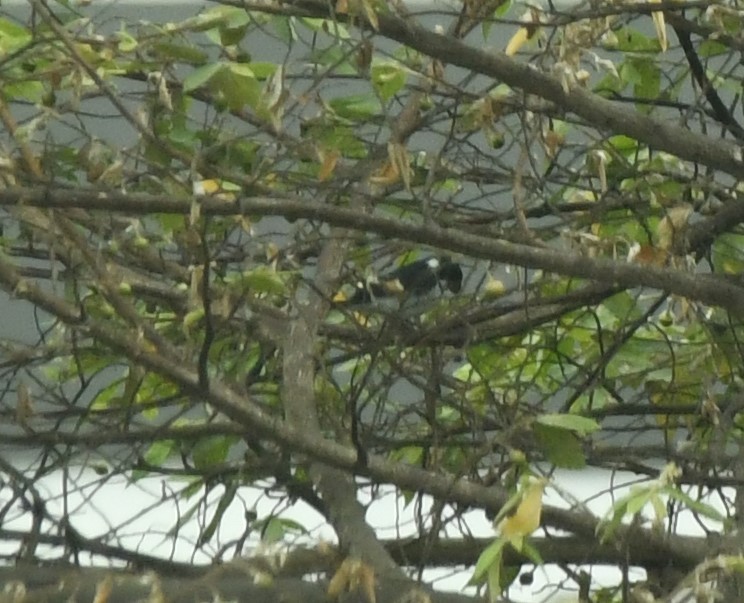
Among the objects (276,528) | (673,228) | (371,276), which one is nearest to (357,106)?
(371,276)

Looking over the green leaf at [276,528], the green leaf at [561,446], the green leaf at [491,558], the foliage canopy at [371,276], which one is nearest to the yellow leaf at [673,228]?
the foliage canopy at [371,276]

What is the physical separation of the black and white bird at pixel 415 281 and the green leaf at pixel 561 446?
440 millimetres

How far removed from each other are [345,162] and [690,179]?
0.44 m

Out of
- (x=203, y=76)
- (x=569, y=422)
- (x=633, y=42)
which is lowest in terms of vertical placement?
(x=569, y=422)

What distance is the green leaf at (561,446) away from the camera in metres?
1.23

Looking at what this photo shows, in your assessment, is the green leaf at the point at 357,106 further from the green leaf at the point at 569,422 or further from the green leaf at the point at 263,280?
the green leaf at the point at 569,422

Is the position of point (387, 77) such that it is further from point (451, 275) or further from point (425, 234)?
point (451, 275)

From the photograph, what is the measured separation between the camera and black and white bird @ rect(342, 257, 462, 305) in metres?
1.67

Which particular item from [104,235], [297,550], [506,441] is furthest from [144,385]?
[506,441]

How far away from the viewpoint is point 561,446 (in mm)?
1236

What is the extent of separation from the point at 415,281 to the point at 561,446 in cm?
60

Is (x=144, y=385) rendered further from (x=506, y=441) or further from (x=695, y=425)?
(x=695, y=425)

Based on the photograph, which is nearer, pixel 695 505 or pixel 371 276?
pixel 695 505

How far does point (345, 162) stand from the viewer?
167cm
